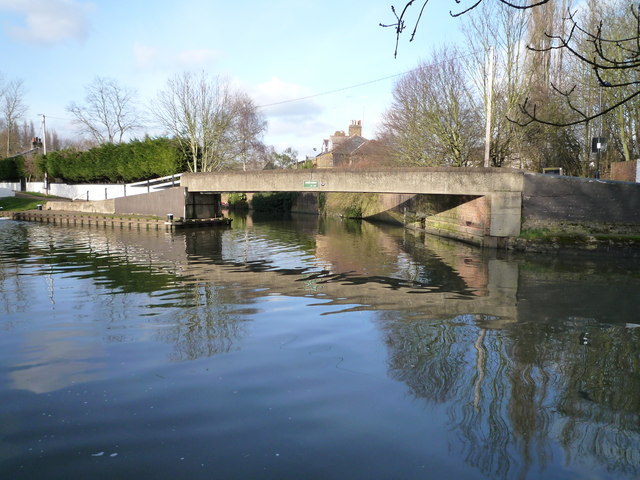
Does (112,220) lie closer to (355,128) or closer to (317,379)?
(317,379)

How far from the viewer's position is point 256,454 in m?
4.07

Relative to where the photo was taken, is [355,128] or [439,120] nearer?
[439,120]

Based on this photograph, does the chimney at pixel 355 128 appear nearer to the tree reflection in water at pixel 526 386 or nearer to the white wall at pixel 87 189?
the white wall at pixel 87 189

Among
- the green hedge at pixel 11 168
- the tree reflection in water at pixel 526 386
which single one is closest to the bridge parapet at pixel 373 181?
the tree reflection in water at pixel 526 386

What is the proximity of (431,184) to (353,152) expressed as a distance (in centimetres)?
2805

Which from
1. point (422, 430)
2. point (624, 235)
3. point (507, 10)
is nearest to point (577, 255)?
point (624, 235)

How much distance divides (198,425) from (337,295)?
20.7ft

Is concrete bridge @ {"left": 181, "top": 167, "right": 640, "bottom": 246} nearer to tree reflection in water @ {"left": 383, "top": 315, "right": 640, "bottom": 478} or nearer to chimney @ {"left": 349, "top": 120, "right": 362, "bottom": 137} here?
tree reflection in water @ {"left": 383, "top": 315, "right": 640, "bottom": 478}

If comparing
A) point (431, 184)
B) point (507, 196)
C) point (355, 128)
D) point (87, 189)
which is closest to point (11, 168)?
point (87, 189)

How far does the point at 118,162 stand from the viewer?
38.2 meters

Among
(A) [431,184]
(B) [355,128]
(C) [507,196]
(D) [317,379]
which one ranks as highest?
(B) [355,128]

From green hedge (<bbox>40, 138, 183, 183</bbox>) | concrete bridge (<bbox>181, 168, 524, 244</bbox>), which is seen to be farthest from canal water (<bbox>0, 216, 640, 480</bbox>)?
green hedge (<bbox>40, 138, 183, 183</bbox>)

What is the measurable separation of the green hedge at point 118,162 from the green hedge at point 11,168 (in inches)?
241

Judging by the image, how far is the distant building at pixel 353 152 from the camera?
118 ft
